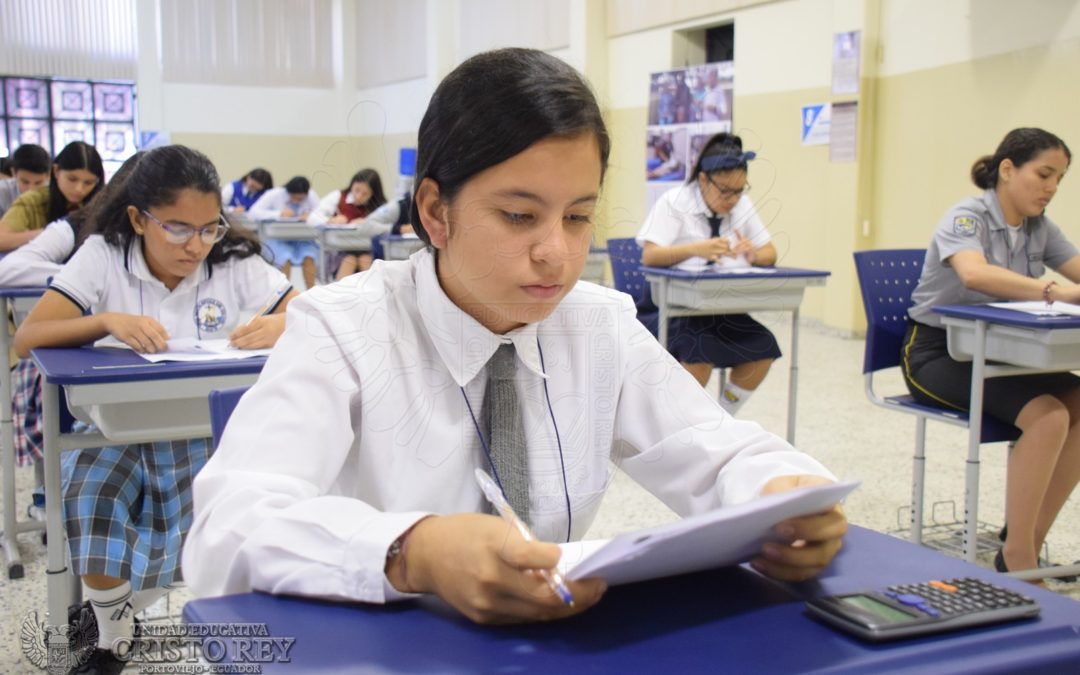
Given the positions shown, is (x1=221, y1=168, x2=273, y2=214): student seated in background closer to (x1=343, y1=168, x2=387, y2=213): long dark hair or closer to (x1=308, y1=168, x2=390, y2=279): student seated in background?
(x1=308, y1=168, x2=390, y2=279): student seated in background

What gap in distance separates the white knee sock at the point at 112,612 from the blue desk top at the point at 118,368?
0.48m

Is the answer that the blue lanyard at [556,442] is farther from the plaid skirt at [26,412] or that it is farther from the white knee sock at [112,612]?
the plaid skirt at [26,412]

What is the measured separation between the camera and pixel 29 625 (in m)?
2.26

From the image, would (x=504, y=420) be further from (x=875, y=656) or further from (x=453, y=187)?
(x=875, y=656)

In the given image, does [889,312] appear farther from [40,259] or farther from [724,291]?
[40,259]

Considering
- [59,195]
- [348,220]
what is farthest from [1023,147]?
[348,220]

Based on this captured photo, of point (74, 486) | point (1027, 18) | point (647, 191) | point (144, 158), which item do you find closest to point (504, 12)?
point (647, 191)

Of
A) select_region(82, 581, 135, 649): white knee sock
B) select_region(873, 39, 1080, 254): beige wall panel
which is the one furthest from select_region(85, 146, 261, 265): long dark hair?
select_region(873, 39, 1080, 254): beige wall panel

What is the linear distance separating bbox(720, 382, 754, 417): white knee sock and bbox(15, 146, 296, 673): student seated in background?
2.08 metres

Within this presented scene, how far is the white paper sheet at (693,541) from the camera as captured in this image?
25.1 inches

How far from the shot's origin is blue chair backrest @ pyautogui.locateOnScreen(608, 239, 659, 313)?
12.5 ft

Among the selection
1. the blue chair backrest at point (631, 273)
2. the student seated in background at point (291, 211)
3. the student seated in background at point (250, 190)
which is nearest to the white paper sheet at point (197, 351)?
the blue chair backrest at point (631, 273)

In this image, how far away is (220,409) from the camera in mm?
1112

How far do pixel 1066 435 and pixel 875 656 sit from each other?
2.27m
